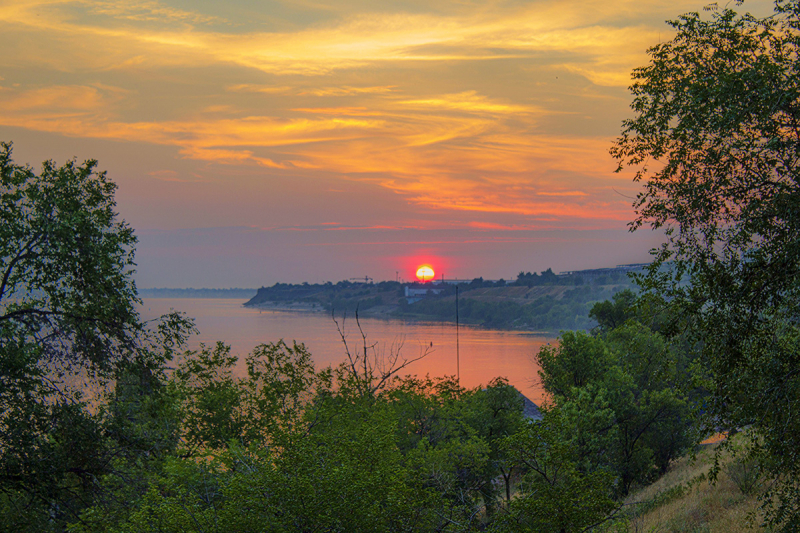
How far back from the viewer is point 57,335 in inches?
486

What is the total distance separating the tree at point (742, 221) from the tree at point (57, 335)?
10.2m

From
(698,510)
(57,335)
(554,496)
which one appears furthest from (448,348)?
(57,335)

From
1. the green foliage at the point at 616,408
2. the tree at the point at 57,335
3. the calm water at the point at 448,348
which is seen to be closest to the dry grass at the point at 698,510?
the green foliage at the point at 616,408

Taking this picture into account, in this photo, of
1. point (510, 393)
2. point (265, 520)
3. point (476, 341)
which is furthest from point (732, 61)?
point (476, 341)

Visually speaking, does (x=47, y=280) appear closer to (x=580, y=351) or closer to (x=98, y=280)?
(x=98, y=280)

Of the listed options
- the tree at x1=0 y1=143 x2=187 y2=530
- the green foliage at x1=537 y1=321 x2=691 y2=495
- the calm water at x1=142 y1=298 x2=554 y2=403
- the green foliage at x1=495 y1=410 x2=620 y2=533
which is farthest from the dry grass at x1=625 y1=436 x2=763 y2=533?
the calm water at x1=142 y1=298 x2=554 y2=403

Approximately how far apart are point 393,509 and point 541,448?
3546mm

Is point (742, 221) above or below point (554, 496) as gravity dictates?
above

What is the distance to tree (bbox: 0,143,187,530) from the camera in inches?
440

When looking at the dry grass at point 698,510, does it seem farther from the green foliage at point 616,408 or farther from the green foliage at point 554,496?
the green foliage at point 554,496

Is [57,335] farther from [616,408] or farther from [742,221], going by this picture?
[616,408]

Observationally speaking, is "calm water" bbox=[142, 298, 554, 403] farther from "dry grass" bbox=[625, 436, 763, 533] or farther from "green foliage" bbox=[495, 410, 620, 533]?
"green foliage" bbox=[495, 410, 620, 533]

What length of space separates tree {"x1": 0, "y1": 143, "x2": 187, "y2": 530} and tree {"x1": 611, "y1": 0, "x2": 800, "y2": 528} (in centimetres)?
1020

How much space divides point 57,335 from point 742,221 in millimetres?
12317
